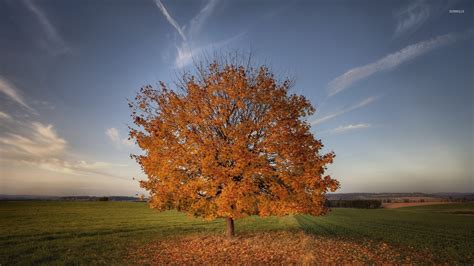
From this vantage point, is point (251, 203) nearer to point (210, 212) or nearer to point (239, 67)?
point (210, 212)

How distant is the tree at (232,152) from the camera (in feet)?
58.3

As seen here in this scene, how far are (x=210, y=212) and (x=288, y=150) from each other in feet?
19.7

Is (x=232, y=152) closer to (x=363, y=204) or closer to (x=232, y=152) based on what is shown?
(x=232, y=152)

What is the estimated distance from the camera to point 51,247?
2112 centimetres

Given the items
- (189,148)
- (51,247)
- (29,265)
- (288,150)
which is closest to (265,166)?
(288,150)

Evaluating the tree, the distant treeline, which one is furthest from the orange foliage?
the distant treeline

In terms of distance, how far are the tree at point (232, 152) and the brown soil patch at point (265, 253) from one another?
6.79ft

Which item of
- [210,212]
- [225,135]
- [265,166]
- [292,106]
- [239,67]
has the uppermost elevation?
[239,67]

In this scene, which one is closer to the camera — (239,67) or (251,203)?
(251,203)

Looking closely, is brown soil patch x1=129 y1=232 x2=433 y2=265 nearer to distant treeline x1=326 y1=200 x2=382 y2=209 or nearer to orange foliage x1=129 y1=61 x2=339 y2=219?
orange foliage x1=129 y1=61 x2=339 y2=219

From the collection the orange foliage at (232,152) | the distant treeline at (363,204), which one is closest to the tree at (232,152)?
the orange foliage at (232,152)

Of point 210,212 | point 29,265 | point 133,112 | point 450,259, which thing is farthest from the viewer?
point 133,112

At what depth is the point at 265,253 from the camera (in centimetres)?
1706

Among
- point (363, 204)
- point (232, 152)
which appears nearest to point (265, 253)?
point (232, 152)
